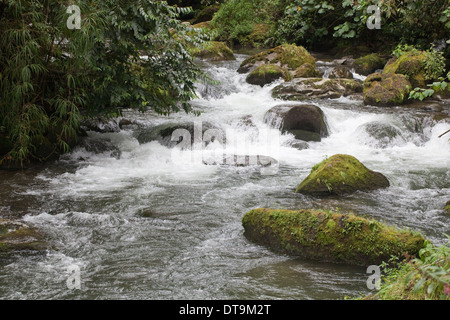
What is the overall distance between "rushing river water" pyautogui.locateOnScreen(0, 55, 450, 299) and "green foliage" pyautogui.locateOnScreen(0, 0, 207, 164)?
109cm

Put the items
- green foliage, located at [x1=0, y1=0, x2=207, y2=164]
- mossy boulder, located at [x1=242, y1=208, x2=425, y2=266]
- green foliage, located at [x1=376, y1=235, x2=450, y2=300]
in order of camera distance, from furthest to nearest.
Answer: green foliage, located at [x1=0, y1=0, x2=207, y2=164] < mossy boulder, located at [x1=242, y1=208, x2=425, y2=266] < green foliage, located at [x1=376, y1=235, x2=450, y2=300]

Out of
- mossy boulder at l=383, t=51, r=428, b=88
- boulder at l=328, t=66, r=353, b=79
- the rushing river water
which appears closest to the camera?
the rushing river water

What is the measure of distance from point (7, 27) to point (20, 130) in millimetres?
1669

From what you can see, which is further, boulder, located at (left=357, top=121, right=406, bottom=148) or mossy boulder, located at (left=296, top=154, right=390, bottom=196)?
boulder, located at (left=357, top=121, right=406, bottom=148)

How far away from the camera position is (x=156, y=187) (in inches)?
301

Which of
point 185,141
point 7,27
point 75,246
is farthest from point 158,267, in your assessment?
point 185,141

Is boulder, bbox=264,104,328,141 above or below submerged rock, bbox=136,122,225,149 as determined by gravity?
above

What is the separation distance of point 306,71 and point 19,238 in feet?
39.7

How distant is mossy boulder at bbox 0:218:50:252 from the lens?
493cm

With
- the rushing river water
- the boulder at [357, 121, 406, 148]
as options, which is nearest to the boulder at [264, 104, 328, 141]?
the rushing river water

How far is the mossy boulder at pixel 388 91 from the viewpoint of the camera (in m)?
12.7

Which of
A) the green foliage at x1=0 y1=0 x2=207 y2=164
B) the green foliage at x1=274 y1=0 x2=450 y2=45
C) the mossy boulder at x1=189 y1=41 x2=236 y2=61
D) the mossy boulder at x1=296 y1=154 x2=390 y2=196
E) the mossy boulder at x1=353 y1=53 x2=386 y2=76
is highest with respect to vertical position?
the green foliage at x1=274 y1=0 x2=450 y2=45

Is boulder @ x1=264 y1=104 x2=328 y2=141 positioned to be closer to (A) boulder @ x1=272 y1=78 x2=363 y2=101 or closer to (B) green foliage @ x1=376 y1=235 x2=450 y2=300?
(A) boulder @ x1=272 y1=78 x2=363 y2=101
